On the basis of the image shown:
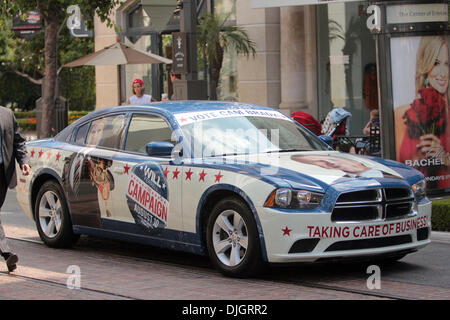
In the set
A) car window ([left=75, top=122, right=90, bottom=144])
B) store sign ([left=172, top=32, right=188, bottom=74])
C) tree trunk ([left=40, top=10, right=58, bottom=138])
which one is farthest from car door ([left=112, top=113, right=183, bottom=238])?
tree trunk ([left=40, top=10, right=58, bottom=138])

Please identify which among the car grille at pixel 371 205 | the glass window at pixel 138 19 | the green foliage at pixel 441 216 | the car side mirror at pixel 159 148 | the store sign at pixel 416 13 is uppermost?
the glass window at pixel 138 19

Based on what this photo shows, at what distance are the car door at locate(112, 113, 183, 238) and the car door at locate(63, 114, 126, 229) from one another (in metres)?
0.17

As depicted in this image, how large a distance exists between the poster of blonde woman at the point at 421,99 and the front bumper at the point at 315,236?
523 centimetres

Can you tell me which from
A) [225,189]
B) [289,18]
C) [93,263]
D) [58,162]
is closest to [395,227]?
[225,189]

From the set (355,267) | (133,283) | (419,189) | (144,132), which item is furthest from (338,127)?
(133,283)

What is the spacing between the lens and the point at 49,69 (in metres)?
20.9

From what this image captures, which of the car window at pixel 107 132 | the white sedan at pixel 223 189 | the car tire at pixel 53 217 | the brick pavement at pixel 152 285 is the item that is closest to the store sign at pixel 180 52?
the white sedan at pixel 223 189

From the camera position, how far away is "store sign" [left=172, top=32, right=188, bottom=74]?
1448 centimetres

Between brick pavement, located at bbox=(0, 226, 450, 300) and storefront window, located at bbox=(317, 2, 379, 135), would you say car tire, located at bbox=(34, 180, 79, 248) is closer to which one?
brick pavement, located at bbox=(0, 226, 450, 300)

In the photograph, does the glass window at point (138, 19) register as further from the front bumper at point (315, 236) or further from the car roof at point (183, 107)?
the front bumper at point (315, 236)

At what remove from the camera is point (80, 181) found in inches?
383

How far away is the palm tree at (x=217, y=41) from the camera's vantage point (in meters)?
20.8

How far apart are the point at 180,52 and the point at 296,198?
7342 millimetres
